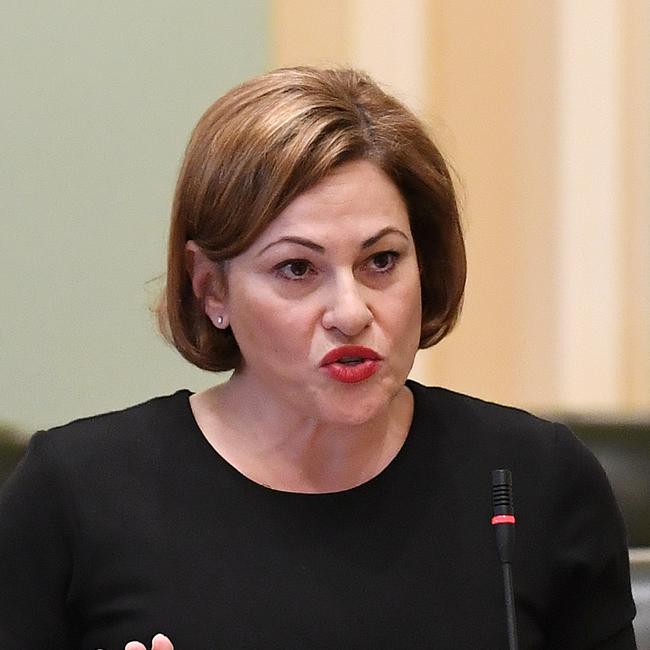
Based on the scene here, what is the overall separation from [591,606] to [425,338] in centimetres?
33

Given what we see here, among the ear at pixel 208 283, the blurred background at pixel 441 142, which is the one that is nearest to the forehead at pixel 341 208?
the ear at pixel 208 283

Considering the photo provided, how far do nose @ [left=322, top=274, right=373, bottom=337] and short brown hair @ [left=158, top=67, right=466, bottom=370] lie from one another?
9cm

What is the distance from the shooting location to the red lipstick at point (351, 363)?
4.30 ft

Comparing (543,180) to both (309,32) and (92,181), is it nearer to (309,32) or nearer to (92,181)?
(309,32)

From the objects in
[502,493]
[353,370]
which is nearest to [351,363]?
[353,370]

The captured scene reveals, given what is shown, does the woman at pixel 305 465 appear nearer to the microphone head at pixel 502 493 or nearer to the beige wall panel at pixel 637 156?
the microphone head at pixel 502 493

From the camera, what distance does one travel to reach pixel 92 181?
8.18ft

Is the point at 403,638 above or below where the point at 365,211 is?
below

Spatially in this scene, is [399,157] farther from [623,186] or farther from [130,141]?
[623,186]

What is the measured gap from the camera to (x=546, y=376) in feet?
9.15

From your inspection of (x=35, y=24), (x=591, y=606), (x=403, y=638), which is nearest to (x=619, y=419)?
(x=591, y=606)

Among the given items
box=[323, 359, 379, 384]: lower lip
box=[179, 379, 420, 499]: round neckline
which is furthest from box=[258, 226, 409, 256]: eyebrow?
box=[179, 379, 420, 499]: round neckline

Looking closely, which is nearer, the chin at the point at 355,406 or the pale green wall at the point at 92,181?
the chin at the point at 355,406

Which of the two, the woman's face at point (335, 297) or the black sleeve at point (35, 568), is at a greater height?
the woman's face at point (335, 297)
